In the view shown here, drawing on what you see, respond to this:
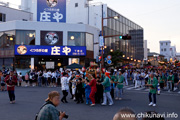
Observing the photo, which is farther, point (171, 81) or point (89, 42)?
point (89, 42)

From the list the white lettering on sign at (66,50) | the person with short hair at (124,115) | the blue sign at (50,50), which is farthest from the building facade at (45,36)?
the person with short hair at (124,115)

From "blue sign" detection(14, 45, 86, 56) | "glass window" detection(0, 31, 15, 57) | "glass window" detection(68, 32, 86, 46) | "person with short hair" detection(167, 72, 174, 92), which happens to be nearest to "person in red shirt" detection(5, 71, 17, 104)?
"person with short hair" detection(167, 72, 174, 92)

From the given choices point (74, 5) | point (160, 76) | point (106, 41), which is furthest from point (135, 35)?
point (160, 76)

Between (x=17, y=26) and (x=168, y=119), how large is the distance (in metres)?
29.4

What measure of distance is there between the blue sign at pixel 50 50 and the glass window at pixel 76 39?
839mm

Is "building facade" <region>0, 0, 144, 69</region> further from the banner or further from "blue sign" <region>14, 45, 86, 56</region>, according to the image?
"blue sign" <region>14, 45, 86, 56</region>

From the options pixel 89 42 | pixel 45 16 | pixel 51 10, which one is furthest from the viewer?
pixel 89 42

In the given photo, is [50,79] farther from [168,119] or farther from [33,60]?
[168,119]

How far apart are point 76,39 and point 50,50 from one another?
16.0 ft

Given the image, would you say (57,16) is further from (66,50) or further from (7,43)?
(7,43)

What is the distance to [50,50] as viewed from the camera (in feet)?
106

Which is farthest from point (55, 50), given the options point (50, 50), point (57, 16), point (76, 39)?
point (57, 16)

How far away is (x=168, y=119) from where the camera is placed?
26.7 feet

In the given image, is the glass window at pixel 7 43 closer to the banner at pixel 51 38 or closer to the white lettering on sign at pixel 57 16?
the banner at pixel 51 38
